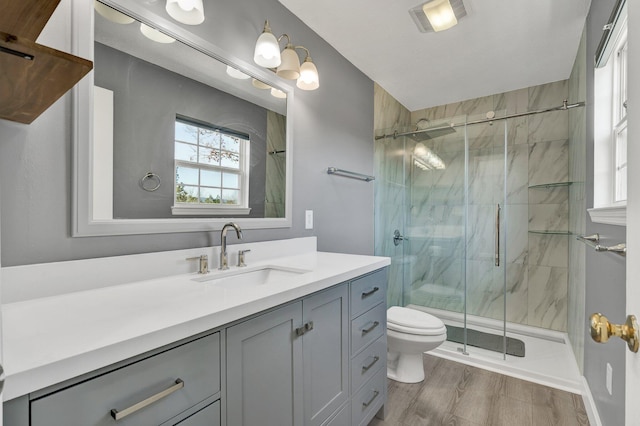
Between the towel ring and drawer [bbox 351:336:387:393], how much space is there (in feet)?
3.81

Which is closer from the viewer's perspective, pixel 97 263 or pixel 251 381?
pixel 251 381

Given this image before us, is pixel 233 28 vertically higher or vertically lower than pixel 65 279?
higher

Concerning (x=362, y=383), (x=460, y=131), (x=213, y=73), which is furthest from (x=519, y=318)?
(x=213, y=73)

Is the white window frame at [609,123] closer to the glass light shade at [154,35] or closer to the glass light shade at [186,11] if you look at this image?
the glass light shade at [186,11]

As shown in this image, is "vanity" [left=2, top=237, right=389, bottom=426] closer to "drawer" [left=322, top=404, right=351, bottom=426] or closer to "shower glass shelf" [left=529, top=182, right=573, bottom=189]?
"drawer" [left=322, top=404, right=351, bottom=426]

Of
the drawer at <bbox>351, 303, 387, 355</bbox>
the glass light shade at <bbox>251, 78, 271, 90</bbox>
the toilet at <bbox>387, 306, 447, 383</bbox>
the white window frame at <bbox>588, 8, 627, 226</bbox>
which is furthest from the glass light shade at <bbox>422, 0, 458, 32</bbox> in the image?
the toilet at <bbox>387, 306, 447, 383</bbox>

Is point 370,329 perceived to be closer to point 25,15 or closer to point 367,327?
point 367,327

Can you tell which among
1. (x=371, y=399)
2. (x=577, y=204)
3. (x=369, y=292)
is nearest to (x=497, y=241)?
(x=577, y=204)

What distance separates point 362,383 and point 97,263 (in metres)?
1.28

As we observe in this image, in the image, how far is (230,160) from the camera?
1.60m

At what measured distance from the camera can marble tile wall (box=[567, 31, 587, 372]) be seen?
2133 mm

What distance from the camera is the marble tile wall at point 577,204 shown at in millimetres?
2133

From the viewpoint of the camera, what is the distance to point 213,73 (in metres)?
1.53

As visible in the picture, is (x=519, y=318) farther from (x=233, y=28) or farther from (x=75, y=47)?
(x=75, y=47)
